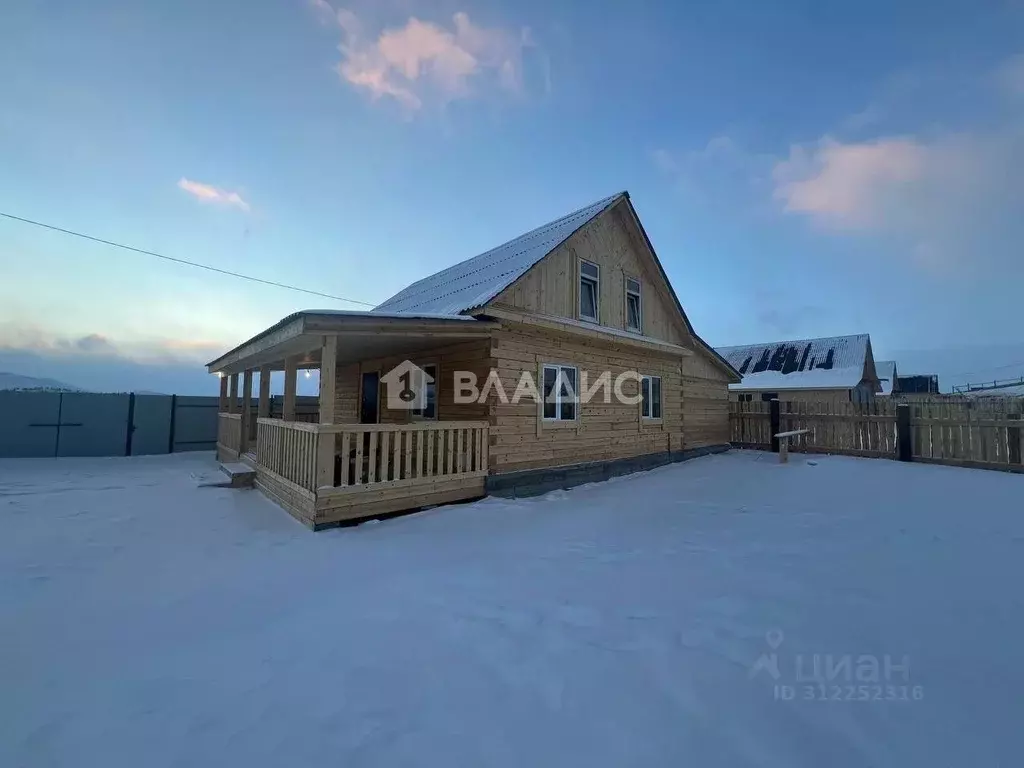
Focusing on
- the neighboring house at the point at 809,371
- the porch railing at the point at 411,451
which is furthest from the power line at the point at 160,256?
the neighboring house at the point at 809,371

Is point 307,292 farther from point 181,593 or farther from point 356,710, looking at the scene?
point 356,710

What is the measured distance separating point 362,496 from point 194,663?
346cm

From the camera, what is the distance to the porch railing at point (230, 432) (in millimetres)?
11398

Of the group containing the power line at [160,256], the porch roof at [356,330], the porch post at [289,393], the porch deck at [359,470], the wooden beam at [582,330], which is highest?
the power line at [160,256]

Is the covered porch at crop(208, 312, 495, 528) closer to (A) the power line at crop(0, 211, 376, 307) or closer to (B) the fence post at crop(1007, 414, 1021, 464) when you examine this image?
(A) the power line at crop(0, 211, 376, 307)

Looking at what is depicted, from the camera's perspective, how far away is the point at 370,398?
38.6 ft

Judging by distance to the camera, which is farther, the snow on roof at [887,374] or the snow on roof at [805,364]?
the snow on roof at [887,374]

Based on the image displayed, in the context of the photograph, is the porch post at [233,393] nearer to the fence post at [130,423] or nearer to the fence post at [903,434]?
the fence post at [130,423]

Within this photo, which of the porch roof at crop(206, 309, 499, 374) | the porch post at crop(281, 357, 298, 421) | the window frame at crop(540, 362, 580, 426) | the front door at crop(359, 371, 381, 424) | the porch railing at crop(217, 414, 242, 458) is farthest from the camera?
the porch railing at crop(217, 414, 242, 458)

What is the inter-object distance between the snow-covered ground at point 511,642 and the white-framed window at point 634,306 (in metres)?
6.26

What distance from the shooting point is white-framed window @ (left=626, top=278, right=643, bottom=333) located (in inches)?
445

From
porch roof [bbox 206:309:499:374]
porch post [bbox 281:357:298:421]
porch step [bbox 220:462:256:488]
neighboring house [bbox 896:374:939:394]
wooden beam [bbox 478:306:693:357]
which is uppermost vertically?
neighboring house [bbox 896:374:939:394]

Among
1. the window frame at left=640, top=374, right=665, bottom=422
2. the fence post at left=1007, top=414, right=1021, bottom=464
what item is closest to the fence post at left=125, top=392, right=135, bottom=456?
the window frame at left=640, top=374, right=665, bottom=422

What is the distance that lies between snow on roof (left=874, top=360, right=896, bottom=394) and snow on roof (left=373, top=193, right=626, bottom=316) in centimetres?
3184
